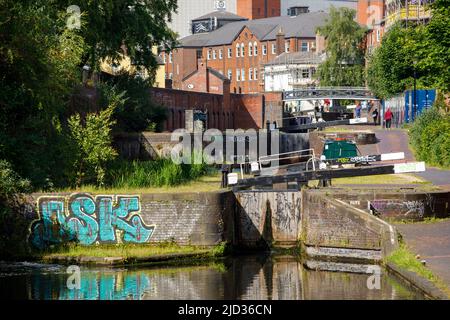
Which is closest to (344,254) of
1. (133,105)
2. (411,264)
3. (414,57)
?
(411,264)

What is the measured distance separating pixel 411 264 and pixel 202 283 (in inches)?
223

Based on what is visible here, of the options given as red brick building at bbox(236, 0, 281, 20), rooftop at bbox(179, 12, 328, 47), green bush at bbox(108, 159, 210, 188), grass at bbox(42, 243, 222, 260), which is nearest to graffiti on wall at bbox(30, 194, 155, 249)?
grass at bbox(42, 243, 222, 260)

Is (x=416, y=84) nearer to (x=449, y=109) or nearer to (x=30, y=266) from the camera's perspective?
(x=449, y=109)

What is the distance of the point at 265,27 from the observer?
155 metres

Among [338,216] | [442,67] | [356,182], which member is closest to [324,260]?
[338,216]

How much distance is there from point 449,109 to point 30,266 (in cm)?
3224

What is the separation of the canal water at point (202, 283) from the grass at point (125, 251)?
0.81 metres

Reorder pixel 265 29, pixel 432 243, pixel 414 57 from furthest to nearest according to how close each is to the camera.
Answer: pixel 265 29 → pixel 414 57 → pixel 432 243

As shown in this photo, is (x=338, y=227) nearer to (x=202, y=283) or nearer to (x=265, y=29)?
(x=202, y=283)

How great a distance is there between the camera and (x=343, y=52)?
374 feet

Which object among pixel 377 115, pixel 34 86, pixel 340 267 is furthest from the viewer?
pixel 377 115

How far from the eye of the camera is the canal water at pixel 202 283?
84.7 feet

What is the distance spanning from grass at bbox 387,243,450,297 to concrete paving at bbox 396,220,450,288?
16cm

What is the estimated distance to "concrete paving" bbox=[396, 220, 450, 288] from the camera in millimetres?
25375
